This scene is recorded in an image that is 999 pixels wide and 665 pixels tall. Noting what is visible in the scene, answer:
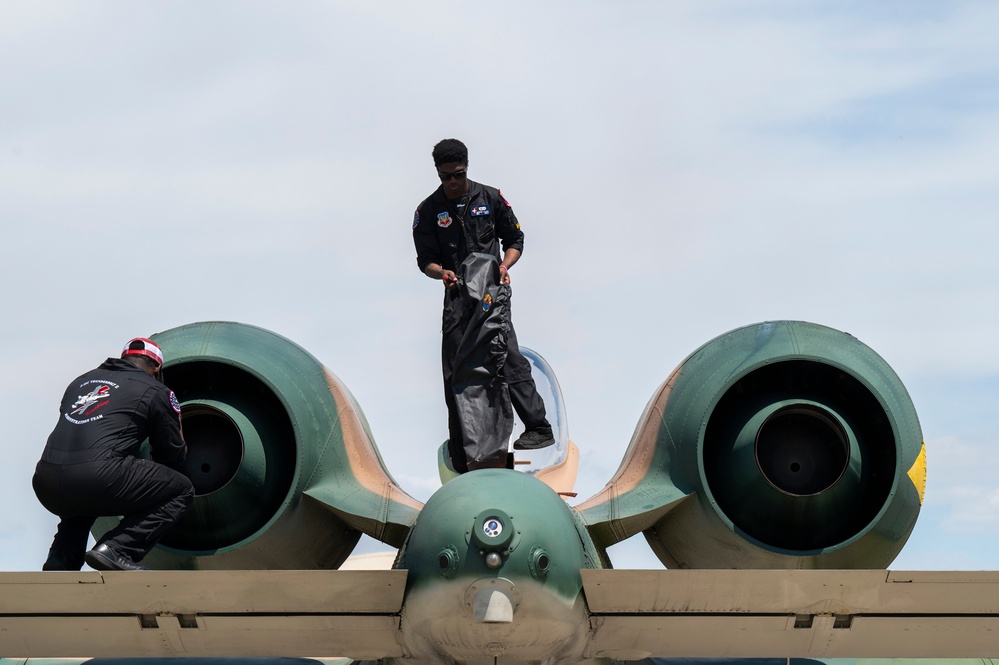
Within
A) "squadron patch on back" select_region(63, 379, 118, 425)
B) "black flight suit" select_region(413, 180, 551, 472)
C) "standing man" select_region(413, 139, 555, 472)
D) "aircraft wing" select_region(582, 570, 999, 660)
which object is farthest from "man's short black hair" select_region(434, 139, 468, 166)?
"aircraft wing" select_region(582, 570, 999, 660)

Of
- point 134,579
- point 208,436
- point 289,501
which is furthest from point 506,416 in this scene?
point 134,579

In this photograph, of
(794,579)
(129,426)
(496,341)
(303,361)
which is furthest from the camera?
(303,361)

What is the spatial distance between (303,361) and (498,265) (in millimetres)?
1471

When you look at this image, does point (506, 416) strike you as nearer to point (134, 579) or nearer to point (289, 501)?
point (289, 501)

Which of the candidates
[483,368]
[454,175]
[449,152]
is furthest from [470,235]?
[483,368]

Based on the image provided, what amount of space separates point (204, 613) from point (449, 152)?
3.47 m

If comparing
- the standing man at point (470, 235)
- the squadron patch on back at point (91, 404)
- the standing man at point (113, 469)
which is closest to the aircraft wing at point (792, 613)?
the standing man at point (470, 235)

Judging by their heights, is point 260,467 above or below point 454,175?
below

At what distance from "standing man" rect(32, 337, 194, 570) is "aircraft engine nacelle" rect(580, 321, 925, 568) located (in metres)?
2.58

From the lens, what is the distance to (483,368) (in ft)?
25.5

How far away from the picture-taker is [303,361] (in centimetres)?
851

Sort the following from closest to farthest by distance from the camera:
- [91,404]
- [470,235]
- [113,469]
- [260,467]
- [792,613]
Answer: [792,613]
[113,469]
[91,404]
[260,467]
[470,235]

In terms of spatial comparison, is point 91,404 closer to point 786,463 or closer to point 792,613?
point 792,613

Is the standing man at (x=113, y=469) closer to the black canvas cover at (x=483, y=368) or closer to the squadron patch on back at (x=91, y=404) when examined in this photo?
the squadron patch on back at (x=91, y=404)
